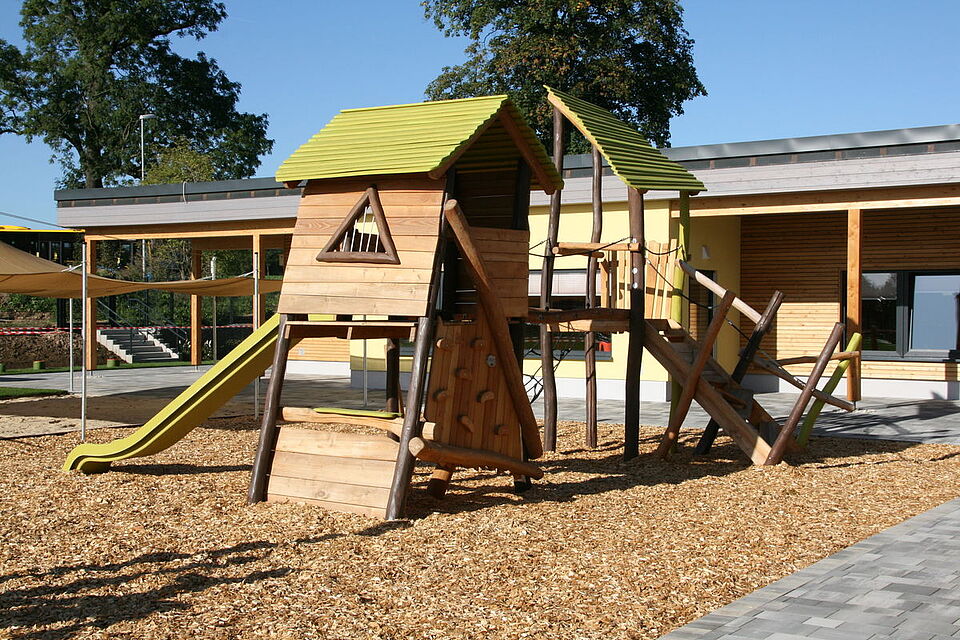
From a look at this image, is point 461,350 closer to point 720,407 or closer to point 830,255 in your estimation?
point 720,407

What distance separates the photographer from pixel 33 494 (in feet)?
27.1

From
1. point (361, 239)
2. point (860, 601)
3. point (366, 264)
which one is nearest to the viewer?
point (860, 601)

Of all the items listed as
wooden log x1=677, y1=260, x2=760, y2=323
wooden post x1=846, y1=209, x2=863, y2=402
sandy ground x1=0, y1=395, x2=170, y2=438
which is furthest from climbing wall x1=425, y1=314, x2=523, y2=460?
wooden post x1=846, y1=209, x2=863, y2=402

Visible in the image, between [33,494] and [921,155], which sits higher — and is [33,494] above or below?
below

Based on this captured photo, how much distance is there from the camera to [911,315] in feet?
59.0

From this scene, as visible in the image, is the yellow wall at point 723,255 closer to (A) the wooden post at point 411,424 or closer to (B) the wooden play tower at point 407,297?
(B) the wooden play tower at point 407,297

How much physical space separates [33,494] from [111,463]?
1.52m

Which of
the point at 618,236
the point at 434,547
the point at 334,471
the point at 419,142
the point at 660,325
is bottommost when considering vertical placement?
the point at 434,547

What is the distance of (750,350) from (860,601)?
5609 mm

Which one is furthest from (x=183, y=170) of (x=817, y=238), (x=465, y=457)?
(x=465, y=457)

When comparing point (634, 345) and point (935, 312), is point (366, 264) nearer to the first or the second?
point (634, 345)

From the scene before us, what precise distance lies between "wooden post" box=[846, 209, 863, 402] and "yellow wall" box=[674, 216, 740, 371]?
10.4 feet

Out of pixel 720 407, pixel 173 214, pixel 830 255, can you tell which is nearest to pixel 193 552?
pixel 720 407

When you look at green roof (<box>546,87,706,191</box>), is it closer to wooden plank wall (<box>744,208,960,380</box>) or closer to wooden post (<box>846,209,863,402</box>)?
wooden post (<box>846,209,863,402</box>)
